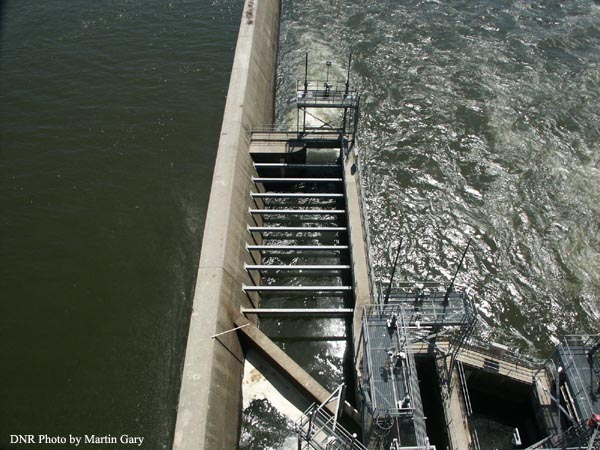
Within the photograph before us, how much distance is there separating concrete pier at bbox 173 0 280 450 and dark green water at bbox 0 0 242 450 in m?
3.37

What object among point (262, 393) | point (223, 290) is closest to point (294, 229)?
point (223, 290)

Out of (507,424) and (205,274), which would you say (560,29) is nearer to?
(507,424)

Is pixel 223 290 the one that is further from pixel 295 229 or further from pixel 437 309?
pixel 437 309

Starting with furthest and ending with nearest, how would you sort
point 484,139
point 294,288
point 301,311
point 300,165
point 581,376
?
point 484,139, point 300,165, point 294,288, point 301,311, point 581,376

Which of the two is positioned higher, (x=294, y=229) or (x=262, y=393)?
(x=294, y=229)

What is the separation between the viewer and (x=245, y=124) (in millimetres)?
30703

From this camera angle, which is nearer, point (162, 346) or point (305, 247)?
point (162, 346)

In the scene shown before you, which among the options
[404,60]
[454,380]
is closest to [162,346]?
[454,380]

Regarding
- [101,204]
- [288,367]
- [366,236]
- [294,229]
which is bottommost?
[288,367]

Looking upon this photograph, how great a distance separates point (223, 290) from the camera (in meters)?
22.0

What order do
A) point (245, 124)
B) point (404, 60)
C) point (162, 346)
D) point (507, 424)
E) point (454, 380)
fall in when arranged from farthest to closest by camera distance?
point (404, 60)
point (245, 124)
point (162, 346)
point (507, 424)
point (454, 380)

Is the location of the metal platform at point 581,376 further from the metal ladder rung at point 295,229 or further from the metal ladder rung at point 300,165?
the metal ladder rung at point 300,165

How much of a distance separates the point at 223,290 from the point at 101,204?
41.5ft

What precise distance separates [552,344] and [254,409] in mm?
16551
